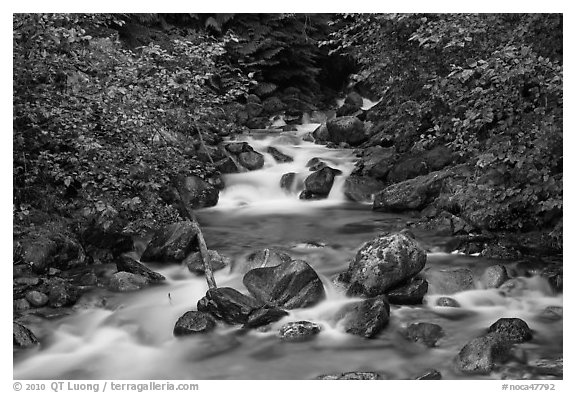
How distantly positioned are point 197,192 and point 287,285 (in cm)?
432

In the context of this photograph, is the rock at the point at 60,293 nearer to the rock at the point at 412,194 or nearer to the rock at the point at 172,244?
the rock at the point at 172,244

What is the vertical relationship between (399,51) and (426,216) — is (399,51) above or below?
above

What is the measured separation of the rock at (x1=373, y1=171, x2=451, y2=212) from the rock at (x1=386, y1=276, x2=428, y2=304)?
324 cm

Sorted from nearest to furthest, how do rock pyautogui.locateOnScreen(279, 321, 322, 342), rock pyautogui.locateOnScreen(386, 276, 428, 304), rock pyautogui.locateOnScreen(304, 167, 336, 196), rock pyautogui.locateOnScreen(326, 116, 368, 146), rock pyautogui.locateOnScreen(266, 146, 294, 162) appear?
rock pyautogui.locateOnScreen(279, 321, 322, 342)
rock pyautogui.locateOnScreen(386, 276, 428, 304)
rock pyautogui.locateOnScreen(304, 167, 336, 196)
rock pyautogui.locateOnScreen(266, 146, 294, 162)
rock pyautogui.locateOnScreen(326, 116, 368, 146)

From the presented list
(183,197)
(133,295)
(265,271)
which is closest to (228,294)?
(265,271)

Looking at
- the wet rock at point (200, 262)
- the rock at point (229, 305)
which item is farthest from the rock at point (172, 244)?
the rock at point (229, 305)

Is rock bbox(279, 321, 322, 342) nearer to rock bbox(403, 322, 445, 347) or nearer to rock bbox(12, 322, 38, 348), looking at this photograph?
rock bbox(403, 322, 445, 347)

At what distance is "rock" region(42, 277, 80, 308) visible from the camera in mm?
5828

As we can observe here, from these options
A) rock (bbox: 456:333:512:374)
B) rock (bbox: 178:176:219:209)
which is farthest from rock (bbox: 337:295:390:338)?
rock (bbox: 178:176:219:209)

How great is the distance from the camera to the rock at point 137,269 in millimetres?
6621

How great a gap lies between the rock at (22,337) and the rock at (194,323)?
131cm

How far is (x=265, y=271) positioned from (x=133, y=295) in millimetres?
1525

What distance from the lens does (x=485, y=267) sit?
6641mm
